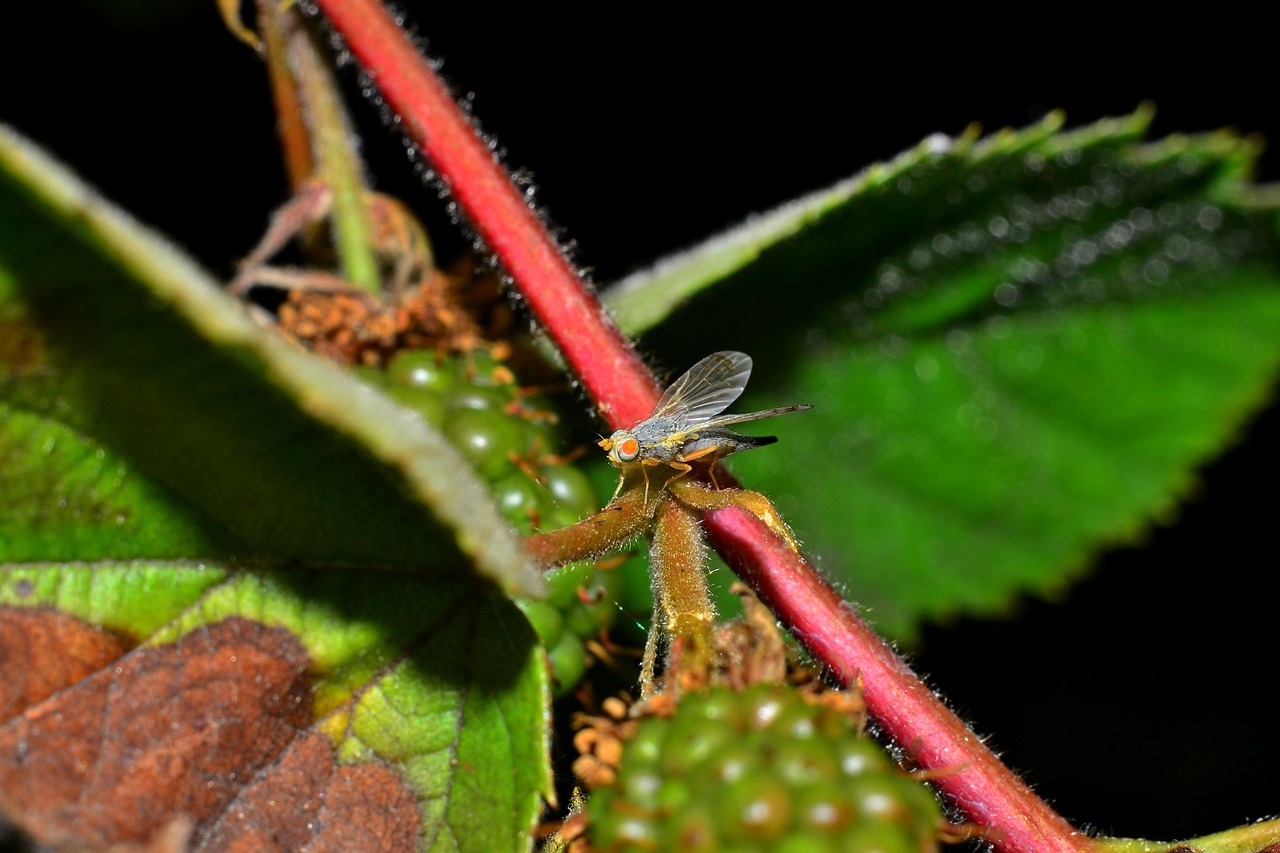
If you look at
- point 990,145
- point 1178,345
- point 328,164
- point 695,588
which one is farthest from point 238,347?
point 1178,345

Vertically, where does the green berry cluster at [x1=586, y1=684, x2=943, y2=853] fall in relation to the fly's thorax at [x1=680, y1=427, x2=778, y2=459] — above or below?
below

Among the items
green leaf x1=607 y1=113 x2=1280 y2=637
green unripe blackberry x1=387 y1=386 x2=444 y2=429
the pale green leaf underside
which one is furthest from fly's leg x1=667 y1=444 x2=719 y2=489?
green leaf x1=607 y1=113 x2=1280 y2=637

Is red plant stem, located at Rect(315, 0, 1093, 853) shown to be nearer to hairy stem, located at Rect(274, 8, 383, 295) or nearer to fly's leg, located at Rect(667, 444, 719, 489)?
fly's leg, located at Rect(667, 444, 719, 489)

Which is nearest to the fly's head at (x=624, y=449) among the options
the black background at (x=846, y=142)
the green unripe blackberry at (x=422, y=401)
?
the green unripe blackberry at (x=422, y=401)

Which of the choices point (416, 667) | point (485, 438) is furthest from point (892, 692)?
point (485, 438)

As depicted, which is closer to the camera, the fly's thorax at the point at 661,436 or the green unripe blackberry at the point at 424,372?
the fly's thorax at the point at 661,436

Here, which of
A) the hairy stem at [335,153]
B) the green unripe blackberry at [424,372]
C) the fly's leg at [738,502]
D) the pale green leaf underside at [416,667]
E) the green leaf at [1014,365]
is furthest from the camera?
the green leaf at [1014,365]

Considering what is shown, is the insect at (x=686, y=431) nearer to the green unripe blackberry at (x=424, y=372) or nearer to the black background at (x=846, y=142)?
the green unripe blackberry at (x=424, y=372)

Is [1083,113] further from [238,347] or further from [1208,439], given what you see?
[238,347]
